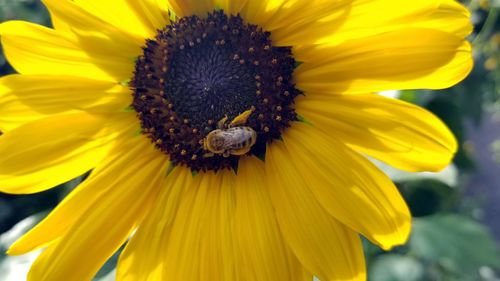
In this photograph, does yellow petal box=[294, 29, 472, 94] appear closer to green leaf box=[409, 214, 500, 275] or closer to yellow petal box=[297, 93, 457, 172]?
yellow petal box=[297, 93, 457, 172]

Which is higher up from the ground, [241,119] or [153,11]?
[153,11]

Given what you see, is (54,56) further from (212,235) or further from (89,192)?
(212,235)

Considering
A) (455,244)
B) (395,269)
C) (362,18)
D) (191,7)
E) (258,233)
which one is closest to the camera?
(362,18)

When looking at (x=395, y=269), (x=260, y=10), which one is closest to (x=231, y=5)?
(x=260, y=10)

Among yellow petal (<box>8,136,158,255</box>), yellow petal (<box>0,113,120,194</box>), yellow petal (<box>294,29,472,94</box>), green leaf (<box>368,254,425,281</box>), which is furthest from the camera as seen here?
green leaf (<box>368,254,425,281</box>)

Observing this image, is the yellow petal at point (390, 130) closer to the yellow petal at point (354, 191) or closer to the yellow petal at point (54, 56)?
the yellow petal at point (354, 191)

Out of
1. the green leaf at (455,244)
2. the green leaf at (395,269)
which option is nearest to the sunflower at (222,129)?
the green leaf at (455,244)

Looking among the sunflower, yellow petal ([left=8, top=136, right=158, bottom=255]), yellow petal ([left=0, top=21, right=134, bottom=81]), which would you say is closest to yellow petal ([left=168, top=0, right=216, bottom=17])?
the sunflower
